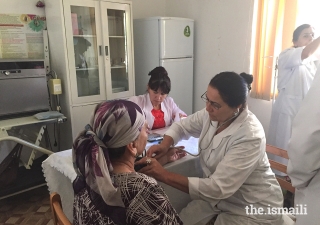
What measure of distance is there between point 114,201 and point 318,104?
73cm

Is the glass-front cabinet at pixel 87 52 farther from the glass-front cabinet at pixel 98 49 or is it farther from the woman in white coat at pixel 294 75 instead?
the woman in white coat at pixel 294 75

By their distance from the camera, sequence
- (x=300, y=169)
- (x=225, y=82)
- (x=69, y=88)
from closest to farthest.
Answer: (x=300, y=169) → (x=225, y=82) → (x=69, y=88)

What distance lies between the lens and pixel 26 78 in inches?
90.9

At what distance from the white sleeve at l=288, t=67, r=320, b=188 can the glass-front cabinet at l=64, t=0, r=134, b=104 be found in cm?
206

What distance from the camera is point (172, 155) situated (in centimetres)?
141

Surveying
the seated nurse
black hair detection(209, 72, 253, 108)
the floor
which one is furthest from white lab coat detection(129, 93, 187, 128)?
the floor

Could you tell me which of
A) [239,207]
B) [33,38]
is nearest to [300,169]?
[239,207]

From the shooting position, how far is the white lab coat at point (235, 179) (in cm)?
112

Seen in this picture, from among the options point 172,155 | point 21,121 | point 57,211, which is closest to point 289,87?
point 172,155

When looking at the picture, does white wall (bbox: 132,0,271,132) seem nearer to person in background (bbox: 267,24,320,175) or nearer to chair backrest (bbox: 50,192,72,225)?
person in background (bbox: 267,24,320,175)

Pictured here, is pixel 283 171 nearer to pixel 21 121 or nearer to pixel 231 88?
pixel 231 88

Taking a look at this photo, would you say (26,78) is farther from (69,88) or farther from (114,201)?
(114,201)

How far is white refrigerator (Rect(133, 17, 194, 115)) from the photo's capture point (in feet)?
9.57

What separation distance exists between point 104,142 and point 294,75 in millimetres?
2021
